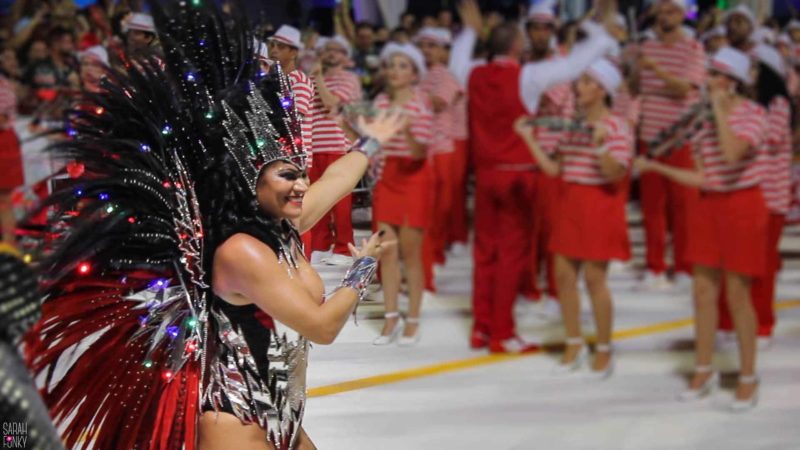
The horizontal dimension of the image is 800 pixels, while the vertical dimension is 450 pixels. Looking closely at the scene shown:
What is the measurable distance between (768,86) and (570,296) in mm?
1336

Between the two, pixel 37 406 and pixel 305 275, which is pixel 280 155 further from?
pixel 37 406

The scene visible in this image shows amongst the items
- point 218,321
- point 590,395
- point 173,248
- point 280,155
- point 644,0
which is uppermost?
point 644,0

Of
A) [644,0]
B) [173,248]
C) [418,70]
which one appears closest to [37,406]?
[173,248]

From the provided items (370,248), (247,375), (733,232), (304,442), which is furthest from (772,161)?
(247,375)

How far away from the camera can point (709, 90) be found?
4.68m

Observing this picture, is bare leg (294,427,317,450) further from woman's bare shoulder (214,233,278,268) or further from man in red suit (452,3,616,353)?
man in red suit (452,3,616,353)

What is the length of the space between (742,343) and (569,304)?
86 cm

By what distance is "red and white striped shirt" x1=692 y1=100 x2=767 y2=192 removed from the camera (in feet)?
14.6

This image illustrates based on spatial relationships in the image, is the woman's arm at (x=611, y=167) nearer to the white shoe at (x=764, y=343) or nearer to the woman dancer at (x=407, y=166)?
the woman dancer at (x=407, y=166)

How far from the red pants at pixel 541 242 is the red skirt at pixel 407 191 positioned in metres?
0.68

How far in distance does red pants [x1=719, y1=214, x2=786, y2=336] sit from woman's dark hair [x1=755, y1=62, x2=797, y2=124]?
71 centimetres

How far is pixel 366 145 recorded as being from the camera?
261cm

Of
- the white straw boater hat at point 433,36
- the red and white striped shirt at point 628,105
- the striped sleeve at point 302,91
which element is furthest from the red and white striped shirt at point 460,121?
the striped sleeve at point 302,91

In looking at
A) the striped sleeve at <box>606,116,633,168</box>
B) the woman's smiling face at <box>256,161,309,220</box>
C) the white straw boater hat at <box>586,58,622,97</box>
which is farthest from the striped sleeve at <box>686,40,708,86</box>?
the woman's smiling face at <box>256,161,309,220</box>
